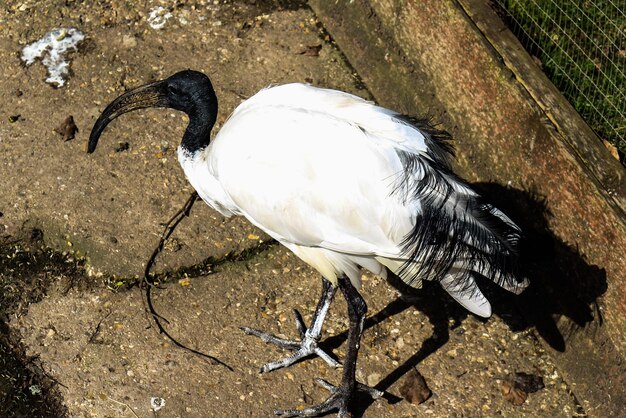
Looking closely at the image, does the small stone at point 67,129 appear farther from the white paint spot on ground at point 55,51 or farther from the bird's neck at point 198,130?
the bird's neck at point 198,130

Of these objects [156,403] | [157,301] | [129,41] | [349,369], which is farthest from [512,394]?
[129,41]

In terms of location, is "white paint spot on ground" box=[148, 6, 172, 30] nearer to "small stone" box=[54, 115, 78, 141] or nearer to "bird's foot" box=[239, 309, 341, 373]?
"small stone" box=[54, 115, 78, 141]

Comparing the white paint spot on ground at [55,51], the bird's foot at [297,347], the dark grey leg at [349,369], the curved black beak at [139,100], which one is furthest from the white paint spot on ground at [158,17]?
the dark grey leg at [349,369]

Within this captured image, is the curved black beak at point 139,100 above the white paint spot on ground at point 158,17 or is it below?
above

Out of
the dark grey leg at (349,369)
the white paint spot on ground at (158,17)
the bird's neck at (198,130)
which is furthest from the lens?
the white paint spot on ground at (158,17)

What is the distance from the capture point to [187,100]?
416cm

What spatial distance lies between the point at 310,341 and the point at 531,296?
44.8 inches

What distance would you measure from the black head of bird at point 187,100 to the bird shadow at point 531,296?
124cm

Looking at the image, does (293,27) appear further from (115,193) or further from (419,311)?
(419,311)

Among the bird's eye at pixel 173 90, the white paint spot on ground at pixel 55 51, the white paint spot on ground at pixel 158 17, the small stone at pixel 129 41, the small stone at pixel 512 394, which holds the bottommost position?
the white paint spot on ground at pixel 55 51

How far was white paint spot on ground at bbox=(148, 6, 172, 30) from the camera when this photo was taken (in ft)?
19.1

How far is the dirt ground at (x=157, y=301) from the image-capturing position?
13.9 feet

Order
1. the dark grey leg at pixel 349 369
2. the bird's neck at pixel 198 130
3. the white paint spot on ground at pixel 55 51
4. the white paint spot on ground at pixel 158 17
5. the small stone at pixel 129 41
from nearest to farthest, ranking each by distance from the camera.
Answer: the dark grey leg at pixel 349 369 → the bird's neck at pixel 198 130 → the white paint spot on ground at pixel 55 51 → the small stone at pixel 129 41 → the white paint spot on ground at pixel 158 17

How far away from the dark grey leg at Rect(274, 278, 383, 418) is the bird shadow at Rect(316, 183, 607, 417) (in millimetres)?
115
